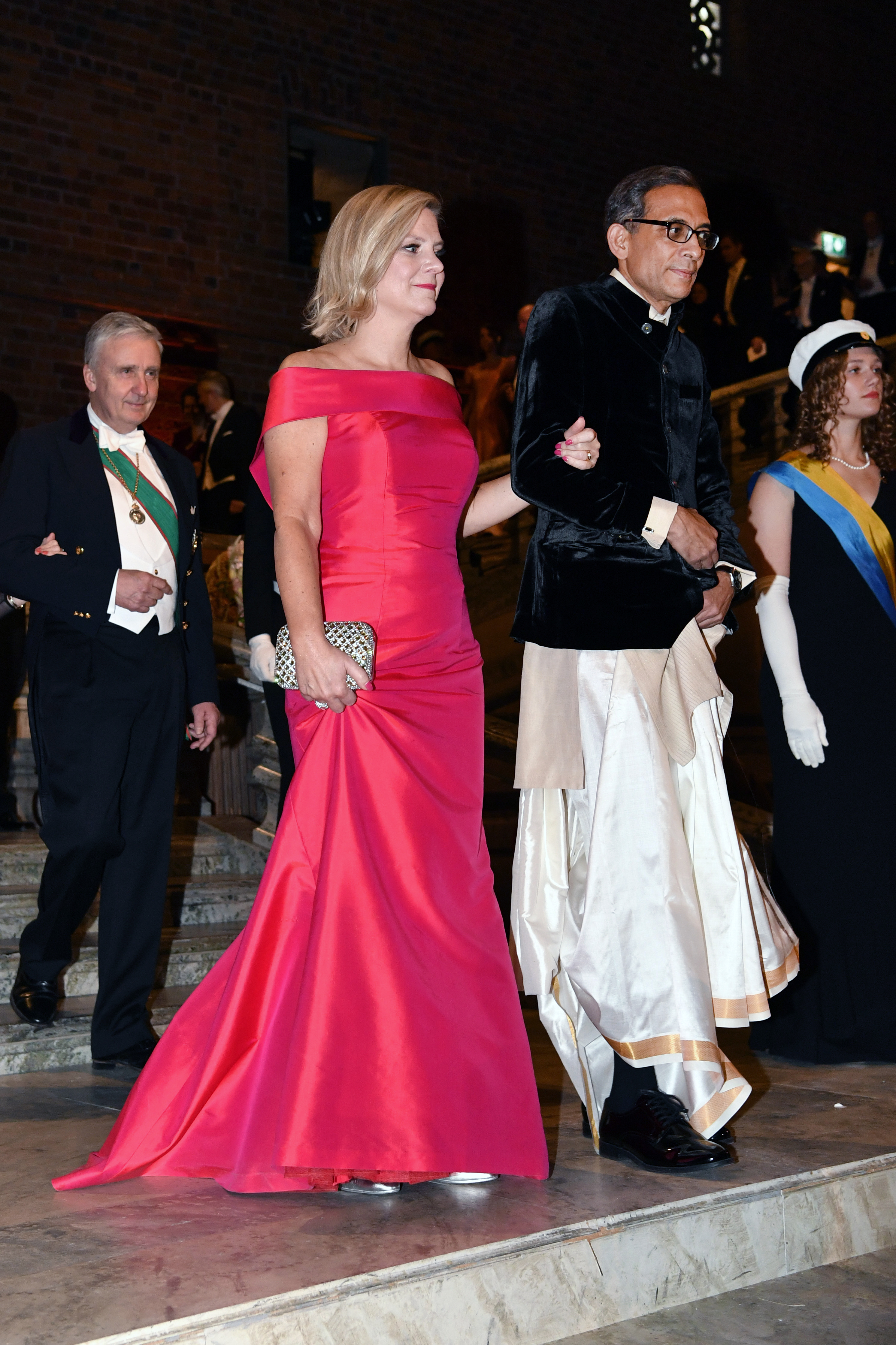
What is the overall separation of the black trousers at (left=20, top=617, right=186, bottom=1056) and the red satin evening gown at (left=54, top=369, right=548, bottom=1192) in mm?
891

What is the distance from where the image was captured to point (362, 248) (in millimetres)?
2379

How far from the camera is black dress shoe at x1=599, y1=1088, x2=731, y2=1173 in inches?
89.8

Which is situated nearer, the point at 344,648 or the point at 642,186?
the point at 344,648

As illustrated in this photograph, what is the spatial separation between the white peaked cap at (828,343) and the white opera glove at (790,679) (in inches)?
21.5

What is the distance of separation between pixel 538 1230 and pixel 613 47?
11.7m

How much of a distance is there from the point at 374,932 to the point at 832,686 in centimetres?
164

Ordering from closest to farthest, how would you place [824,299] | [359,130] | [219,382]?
1. [219,382]
2. [824,299]
3. [359,130]

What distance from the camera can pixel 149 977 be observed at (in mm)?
3236

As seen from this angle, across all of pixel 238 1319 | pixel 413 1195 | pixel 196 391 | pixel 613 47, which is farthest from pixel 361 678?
pixel 613 47

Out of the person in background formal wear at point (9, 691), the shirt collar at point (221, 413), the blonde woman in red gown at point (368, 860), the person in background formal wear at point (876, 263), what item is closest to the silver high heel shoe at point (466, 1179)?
the blonde woman in red gown at point (368, 860)

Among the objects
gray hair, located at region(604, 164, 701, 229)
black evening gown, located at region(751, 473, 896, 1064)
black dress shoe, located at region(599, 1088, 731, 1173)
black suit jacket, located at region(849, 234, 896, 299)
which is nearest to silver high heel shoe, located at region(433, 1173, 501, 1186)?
black dress shoe, located at region(599, 1088, 731, 1173)

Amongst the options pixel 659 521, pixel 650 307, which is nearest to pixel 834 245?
pixel 650 307

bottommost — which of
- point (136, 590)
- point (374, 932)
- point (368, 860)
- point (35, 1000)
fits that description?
point (35, 1000)

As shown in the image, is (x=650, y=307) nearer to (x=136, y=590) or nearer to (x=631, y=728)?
(x=631, y=728)
